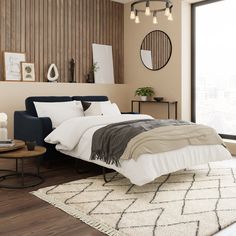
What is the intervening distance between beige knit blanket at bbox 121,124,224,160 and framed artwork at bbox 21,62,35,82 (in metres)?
2.80

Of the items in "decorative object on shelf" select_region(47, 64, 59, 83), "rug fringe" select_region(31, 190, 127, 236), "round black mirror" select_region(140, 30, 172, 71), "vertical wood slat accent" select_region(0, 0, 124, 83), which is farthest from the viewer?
"round black mirror" select_region(140, 30, 172, 71)

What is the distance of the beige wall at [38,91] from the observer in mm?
4828

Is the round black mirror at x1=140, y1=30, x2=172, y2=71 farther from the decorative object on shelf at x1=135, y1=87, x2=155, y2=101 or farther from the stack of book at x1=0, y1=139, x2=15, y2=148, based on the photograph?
the stack of book at x1=0, y1=139, x2=15, y2=148

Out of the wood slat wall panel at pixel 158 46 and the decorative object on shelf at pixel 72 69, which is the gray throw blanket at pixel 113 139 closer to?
the decorative object on shelf at pixel 72 69

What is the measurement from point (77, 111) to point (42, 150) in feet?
5.13

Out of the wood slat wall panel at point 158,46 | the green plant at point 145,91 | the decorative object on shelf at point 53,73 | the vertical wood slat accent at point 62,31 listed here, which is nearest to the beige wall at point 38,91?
the decorative object on shelf at point 53,73

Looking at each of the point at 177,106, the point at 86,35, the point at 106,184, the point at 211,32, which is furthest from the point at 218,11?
the point at 106,184

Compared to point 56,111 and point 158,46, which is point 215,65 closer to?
point 158,46

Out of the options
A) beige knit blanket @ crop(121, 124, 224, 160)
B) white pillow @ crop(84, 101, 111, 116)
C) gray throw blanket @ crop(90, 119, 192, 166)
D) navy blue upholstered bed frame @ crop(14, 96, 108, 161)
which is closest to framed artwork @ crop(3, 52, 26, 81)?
navy blue upholstered bed frame @ crop(14, 96, 108, 161)

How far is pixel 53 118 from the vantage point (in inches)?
173

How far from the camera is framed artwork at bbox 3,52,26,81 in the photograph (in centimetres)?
490

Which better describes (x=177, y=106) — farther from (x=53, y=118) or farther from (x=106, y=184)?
(x=106, y=184)

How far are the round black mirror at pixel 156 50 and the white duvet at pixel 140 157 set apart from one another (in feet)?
6.69

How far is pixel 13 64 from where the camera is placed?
4977mm
